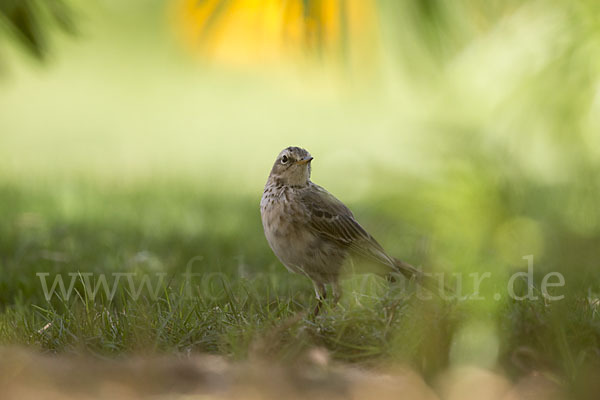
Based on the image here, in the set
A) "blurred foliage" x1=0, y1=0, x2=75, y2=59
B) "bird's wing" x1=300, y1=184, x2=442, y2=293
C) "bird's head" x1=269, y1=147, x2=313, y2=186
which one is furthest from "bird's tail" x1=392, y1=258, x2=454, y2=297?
"blurred foliage" x1=0, y1=0, x2=75, y2=59

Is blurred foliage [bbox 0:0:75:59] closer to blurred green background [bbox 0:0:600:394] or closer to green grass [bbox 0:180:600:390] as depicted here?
blurred green background [bbox 0:0:600:394]

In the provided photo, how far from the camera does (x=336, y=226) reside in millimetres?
4770

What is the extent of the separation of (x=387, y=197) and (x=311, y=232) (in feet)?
3.21

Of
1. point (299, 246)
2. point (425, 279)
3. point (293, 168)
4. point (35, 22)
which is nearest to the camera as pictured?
point (35, 22)

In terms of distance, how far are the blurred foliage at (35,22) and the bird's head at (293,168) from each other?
1.65 meters

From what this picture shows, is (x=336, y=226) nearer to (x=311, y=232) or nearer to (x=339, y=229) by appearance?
(x=339, y=229)

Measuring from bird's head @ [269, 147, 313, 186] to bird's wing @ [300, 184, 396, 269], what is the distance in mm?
114

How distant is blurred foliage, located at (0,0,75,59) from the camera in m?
3.53

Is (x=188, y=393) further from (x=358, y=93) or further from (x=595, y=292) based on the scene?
(x=595, y=292)

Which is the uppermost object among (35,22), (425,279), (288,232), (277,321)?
(35,22)

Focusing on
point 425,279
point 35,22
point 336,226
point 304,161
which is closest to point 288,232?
point 336,226

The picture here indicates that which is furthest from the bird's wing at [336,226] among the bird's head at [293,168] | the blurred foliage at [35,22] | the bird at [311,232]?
the blurred foliage at [35,22]

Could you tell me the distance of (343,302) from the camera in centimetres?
441

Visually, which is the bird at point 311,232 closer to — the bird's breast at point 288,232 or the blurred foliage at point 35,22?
the bird's breast at point 288,232
